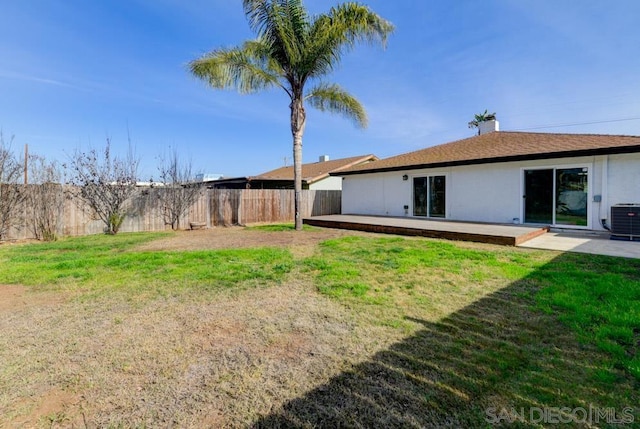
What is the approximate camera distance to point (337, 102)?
460 inches

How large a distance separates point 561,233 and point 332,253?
7.26m

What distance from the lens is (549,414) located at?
187cm

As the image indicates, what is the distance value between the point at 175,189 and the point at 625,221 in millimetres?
15190

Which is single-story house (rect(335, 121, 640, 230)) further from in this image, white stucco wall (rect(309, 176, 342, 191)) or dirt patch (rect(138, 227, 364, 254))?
white stucco wall (rect(309, 176, 342, 191))

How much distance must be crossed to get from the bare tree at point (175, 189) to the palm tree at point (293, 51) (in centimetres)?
471

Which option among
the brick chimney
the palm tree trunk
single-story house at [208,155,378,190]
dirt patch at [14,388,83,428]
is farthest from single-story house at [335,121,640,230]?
dirt patch at [14,388,83,428]

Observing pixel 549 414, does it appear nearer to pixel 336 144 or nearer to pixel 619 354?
pixel 619 354

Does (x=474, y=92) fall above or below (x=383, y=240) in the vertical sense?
above

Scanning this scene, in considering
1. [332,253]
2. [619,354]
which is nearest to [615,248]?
[619,354]

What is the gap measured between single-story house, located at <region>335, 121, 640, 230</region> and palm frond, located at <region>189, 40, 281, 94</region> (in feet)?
21.7

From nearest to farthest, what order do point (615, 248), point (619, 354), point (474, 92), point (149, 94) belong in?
point (619, 354) < point (615, 248) < point (149, 94) < point (474, 92)

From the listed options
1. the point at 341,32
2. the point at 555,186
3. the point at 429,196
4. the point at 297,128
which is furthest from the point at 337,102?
the point at 555,186

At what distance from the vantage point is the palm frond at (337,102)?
1142 centimetres

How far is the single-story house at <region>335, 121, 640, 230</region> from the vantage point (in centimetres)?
848
